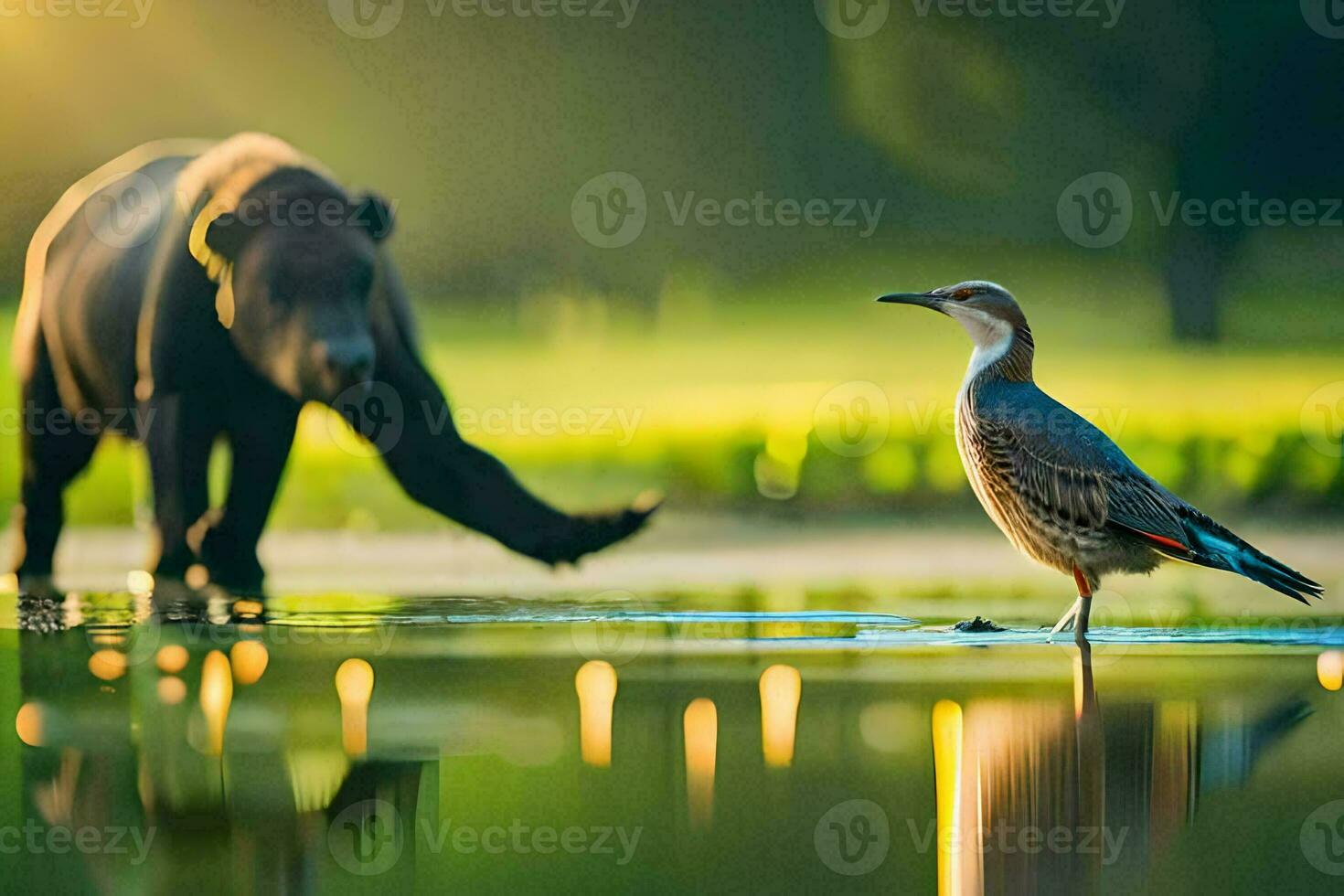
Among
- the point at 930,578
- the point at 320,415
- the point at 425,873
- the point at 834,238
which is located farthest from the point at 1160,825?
the point at 320,415

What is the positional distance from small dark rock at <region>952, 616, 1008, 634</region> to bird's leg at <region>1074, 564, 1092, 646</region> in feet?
0.90

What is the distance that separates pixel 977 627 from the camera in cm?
500

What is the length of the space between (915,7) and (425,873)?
3846 mm

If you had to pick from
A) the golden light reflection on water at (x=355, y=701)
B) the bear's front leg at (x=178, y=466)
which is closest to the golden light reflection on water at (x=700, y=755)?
the golden light reflection on water at (x=355, y=701)

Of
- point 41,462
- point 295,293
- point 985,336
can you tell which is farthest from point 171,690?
point 985,336

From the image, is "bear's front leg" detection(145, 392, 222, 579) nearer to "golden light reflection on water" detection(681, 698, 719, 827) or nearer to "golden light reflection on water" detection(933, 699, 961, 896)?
"golden light reflection on water" detection(681, 698, 719, 827)

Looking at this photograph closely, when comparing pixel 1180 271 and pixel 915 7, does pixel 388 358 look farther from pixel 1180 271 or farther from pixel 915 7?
pixel 1180 271

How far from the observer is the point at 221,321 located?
5.46 m

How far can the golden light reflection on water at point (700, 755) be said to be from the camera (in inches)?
120

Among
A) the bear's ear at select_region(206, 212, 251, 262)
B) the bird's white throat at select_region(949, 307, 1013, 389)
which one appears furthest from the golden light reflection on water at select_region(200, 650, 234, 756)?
the bird's white throat at select_region(949, 307, 1013, 389)

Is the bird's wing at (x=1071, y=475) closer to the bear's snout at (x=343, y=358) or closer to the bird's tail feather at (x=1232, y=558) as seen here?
the bird's tail feather at (x=1232, y=558)

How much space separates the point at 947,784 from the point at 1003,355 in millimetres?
1908

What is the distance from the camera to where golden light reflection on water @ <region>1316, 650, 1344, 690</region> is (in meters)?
4.20

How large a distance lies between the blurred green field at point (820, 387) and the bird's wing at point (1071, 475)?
1193 mm
